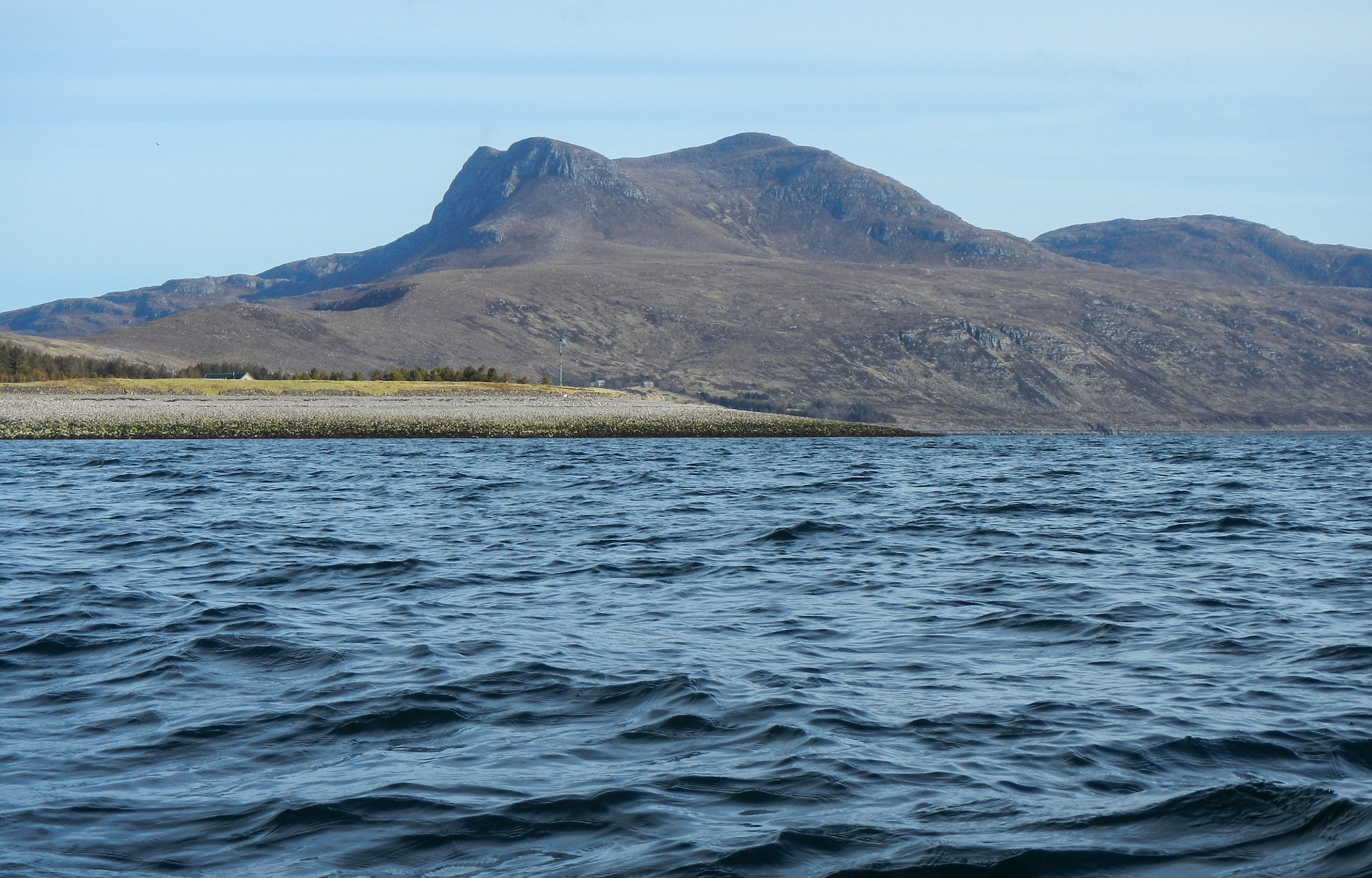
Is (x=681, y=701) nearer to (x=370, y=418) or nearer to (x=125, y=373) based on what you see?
(x=370, y=418)

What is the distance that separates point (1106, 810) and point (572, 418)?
282 feet

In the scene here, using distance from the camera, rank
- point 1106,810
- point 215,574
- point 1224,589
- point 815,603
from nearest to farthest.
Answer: point 1106,810
point 815,603
point 1224,589
point 215,574

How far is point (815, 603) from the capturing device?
54.0 feet

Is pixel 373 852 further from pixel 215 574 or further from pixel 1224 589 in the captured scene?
pixel 1224 589

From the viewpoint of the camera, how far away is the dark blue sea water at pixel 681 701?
293 inches

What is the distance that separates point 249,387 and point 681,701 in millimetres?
100263

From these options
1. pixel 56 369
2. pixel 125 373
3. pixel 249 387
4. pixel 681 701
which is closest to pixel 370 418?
pixel 249 387

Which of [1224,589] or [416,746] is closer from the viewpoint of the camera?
[416,746]

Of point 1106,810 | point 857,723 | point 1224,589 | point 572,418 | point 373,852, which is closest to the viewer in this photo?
point 373,852

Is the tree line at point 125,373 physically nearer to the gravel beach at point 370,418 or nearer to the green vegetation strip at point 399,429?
the gravel beach at point 370,418

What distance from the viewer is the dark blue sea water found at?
743 centimetres

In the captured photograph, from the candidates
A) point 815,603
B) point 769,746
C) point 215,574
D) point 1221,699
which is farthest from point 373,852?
point 215,574

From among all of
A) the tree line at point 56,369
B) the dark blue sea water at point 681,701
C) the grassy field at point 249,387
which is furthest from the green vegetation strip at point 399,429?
the dark blue sea water at point 681,701

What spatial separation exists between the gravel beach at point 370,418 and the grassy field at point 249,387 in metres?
1.35
